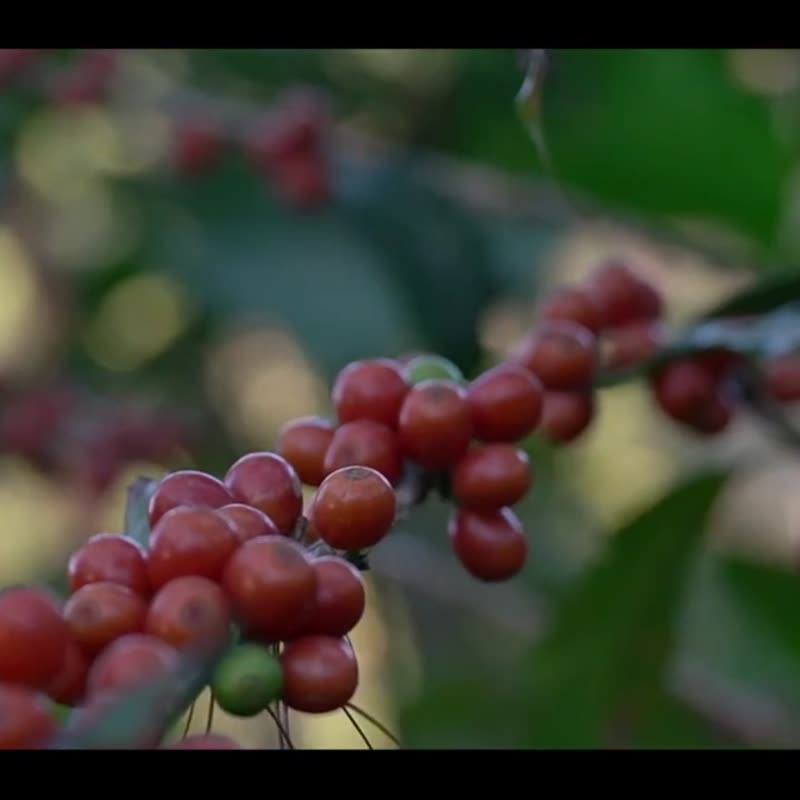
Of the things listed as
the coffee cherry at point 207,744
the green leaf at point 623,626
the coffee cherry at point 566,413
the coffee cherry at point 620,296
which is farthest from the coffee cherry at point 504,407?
the green leaf at point 623,626

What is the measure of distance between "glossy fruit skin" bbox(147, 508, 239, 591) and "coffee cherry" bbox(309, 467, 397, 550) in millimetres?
69

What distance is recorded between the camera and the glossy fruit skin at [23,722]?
1.45ft

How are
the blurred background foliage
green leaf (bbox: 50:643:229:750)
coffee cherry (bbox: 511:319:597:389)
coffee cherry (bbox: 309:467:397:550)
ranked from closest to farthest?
1. green leaf (bbox: 50:643:229:750)
2. coffee cherry (bbox: 309:467:397:550)
3. coffee cherry (bbox: 511:319:597:389)
4. the blurred background foliage

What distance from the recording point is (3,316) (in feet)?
9.20

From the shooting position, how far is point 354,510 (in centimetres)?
61

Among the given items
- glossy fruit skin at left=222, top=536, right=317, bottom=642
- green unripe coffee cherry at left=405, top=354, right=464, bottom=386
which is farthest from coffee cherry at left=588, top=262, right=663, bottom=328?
glossy fruit skin at left=222, top=536, right=317, bottom=642

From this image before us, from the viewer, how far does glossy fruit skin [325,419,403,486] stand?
74cm

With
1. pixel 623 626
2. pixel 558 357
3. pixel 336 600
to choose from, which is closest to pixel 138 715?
pixel 336 600

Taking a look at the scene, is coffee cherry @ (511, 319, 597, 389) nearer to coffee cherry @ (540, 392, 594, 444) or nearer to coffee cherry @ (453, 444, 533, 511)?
coffee cherry @ (540, 392, 594, 444)

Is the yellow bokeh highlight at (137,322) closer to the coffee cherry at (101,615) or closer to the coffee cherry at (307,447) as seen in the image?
the coffee cherry at (307,447)

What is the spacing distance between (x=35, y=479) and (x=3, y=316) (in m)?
0.68

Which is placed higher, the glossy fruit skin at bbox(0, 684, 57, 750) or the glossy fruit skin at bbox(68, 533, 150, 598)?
the glossy fruit skin at bbox(0, 684, 57, 750)
